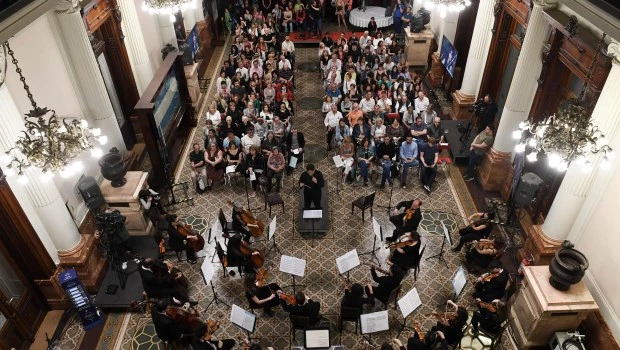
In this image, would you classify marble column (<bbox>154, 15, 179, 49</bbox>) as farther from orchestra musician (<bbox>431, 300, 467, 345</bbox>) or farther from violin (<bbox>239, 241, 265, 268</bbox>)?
orchestra musician (<bbox>431, 300, 467, 345</bbox>)

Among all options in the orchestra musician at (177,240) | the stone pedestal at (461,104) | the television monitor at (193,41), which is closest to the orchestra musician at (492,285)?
the orchestra musician at (177,240)

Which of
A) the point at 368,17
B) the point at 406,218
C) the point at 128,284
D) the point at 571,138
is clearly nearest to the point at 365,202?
the point at 406,218

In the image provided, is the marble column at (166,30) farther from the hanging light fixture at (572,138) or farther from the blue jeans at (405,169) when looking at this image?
the hanging light fixture at (572,138)

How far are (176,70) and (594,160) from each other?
30.6 ft

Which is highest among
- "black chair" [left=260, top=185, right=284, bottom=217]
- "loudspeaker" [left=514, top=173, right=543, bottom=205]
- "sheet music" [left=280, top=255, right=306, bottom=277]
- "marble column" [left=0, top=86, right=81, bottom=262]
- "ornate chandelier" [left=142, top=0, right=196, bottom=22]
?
"ornate chandelier" [left=142, top=0, right=196, bottom=22]

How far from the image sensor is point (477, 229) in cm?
866

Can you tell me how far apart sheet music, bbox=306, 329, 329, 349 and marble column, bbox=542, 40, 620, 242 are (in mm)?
4244

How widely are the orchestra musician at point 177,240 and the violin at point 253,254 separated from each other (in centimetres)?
109

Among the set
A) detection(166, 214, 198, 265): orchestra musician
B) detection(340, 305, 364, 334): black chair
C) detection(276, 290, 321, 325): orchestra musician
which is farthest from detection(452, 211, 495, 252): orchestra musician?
detection(166, 214, 198, 265): orchestra musician

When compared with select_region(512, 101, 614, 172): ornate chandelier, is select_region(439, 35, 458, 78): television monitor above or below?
below

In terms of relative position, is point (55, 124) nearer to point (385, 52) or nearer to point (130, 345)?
point (130, 345)

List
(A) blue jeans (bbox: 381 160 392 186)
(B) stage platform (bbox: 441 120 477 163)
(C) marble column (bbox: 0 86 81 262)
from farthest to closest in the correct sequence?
(B) stage platform (bbox: 441 120 477 163), (A) blue jeans (bbox: 381 160 392 186), (C) marble column (bbox: 0 86 81 262)

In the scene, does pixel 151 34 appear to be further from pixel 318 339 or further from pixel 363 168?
pixel 318 339

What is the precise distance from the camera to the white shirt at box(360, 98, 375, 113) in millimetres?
11672
